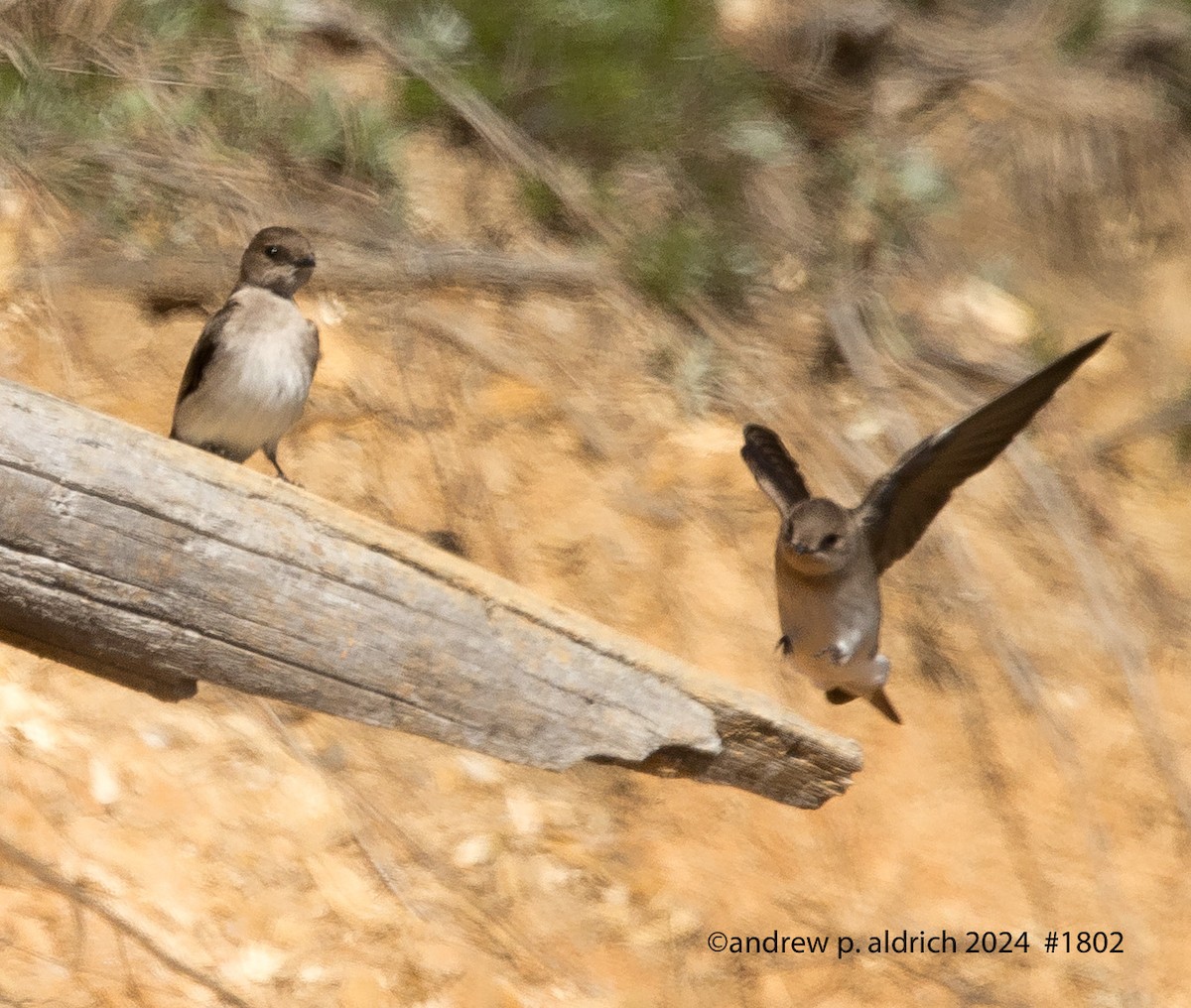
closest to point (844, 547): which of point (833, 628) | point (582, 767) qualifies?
point (833, 628)

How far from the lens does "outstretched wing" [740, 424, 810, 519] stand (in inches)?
150

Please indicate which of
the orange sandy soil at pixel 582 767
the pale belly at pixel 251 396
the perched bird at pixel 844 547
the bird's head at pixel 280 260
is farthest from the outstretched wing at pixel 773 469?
the bird's head at pixel 280 260

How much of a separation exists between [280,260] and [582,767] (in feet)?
5.46

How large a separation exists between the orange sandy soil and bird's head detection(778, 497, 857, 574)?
3.46ft

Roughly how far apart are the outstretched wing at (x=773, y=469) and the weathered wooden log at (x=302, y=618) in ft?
3.96

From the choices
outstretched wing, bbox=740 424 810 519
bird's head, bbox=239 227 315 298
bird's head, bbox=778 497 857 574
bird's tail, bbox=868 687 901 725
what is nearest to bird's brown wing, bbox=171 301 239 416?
bird's head, bbox=239 227 315 298

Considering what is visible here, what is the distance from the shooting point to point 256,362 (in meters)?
3.93

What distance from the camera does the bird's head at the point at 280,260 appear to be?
4.11 metres

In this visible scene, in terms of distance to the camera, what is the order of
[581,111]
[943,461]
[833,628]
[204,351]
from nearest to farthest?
[943,461], [833,628], [204,351], [581,111]

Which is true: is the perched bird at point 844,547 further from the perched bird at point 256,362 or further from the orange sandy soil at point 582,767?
the perched bird at point 256,362

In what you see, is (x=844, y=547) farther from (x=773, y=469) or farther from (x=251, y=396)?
(x=251, y=396)

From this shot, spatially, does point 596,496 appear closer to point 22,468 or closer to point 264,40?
point 264,40

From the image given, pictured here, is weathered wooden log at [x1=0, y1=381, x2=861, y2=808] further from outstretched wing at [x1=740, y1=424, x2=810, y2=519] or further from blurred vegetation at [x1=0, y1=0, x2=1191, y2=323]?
blurred vegetation at [x1=0, y1=0, x2=1191, y2=323]

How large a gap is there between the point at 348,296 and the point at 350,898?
201 centimetres
